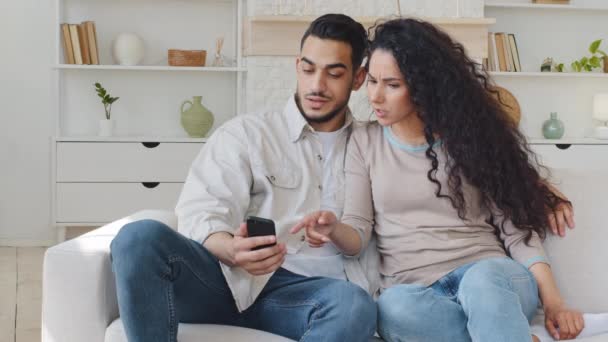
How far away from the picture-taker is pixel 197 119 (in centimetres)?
480

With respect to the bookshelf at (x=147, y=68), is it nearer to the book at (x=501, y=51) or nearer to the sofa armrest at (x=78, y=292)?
the book at (x=501, y=51)

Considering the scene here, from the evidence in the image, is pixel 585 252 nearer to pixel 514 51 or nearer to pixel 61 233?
pixel 514 51

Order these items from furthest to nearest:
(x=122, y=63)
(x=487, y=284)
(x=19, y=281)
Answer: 1. (x=122, y=63)
2. (x=19, y=281)
3. (x=487, y=284)

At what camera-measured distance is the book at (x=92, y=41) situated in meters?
4.72

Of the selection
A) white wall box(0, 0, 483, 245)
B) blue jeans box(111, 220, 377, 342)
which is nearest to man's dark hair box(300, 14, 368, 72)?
blue jeans box(111, 220, 377, 342)

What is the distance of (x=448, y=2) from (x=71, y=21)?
227 centimetres

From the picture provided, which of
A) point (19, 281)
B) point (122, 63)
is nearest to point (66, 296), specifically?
point (19, 281)

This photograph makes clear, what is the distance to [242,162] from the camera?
209 centimetres

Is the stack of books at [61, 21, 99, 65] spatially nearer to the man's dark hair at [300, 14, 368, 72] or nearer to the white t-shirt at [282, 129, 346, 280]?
the man's dark hair at [300, 14, 368, 72]

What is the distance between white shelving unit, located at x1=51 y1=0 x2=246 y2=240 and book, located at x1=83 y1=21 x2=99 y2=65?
2.4 inches


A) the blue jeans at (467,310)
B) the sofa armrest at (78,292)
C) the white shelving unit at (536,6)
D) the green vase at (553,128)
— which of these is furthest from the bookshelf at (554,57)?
the sofa armrest at (78,292)

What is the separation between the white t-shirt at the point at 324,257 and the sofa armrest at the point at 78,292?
0.45 metres

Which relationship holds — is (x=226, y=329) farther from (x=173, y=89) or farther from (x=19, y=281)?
(x=173, y=89)

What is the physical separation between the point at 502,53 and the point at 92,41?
2510 mm
